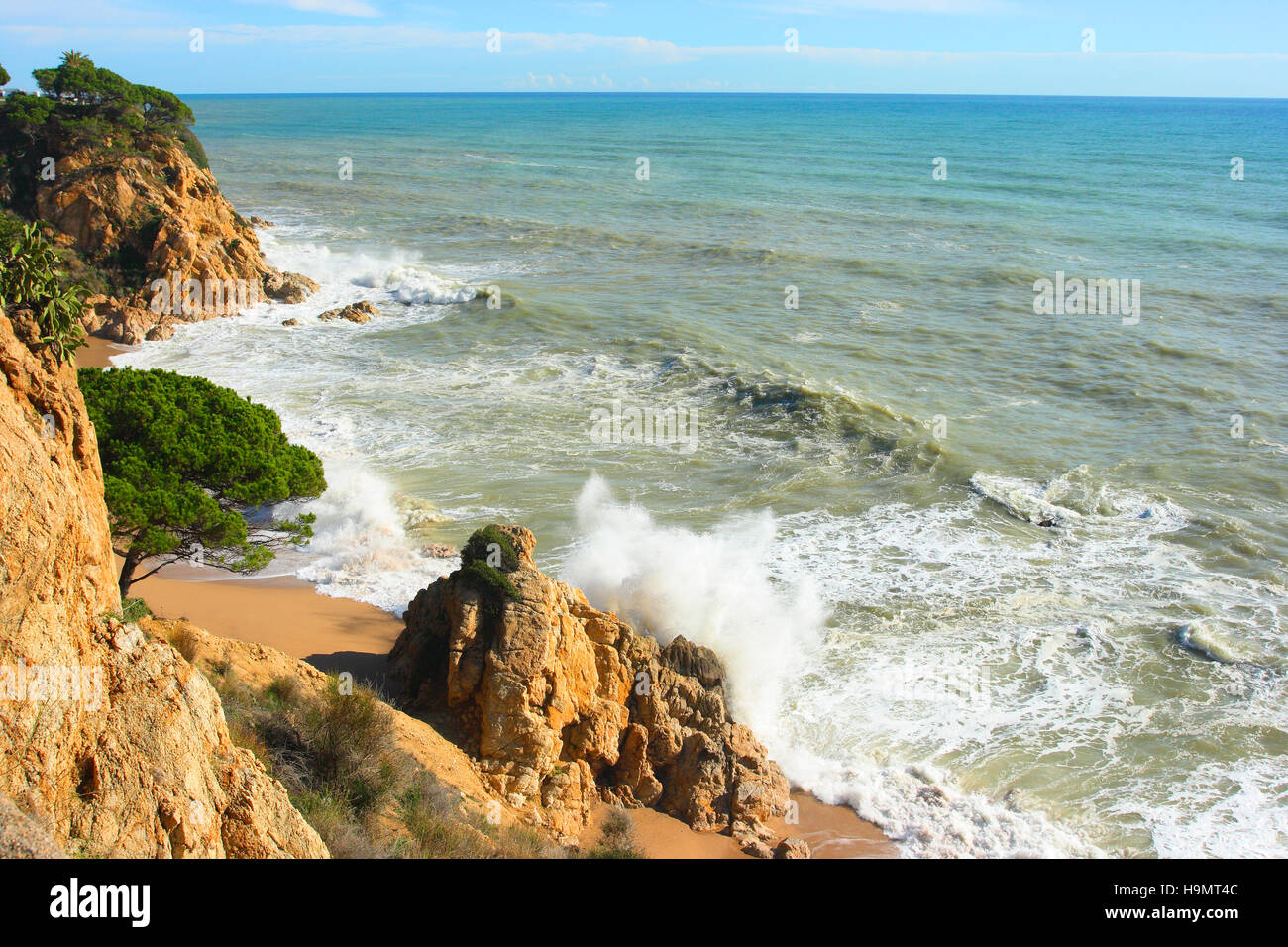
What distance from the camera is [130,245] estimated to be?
102 ft

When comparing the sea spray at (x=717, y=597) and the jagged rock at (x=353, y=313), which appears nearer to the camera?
the sea spray at (x=717, y=597)

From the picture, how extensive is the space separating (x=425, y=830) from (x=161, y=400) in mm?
7026

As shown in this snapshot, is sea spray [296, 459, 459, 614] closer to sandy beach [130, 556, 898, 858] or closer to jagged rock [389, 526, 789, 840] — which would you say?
sandy beach [130, 556, 898, 858]

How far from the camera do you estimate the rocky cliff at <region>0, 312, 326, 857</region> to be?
5.64 m

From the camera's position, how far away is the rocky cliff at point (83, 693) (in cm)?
564

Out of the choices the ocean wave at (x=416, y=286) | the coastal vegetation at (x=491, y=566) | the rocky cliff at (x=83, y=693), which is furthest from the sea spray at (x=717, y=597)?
the ocean wave at (x=416, y=286)

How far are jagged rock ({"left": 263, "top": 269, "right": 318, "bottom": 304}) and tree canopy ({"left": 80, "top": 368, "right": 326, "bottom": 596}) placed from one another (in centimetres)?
2327

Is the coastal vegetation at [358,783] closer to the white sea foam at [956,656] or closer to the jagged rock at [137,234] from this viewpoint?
the white sea foam at [956,656]

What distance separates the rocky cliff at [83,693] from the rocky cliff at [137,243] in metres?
25.5

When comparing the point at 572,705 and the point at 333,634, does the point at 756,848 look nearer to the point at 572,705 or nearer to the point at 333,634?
the point at 572,705

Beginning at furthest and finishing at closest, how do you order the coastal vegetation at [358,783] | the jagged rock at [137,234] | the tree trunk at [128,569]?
the jagged rock at [137,234], the tree trunk at [128,569], the coastal vegetation at [358,783]

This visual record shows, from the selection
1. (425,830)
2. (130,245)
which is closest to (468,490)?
(425,830)
